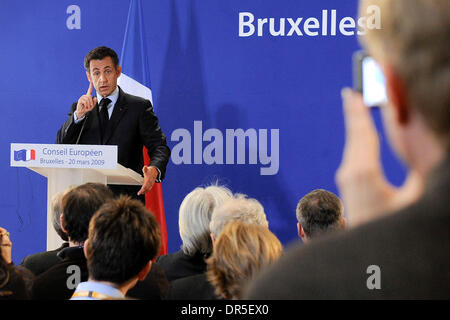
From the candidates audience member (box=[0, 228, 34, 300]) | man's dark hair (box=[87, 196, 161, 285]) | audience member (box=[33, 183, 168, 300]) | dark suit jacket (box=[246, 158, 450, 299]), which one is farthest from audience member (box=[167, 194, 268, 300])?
dark suit jacket (box=[246, 158, 450, 299])

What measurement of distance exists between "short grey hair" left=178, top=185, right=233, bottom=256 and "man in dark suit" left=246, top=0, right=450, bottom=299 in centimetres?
221

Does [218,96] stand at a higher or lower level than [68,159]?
higher

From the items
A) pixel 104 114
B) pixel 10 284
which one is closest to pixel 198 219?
pixel 10 284

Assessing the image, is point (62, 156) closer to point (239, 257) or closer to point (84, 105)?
point (84, 105)

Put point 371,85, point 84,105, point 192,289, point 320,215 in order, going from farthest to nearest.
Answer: point 84,105
point 320,215
point 192,289
point 371,85

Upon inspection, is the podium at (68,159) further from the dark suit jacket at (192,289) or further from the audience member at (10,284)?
the audience member at (10,284)

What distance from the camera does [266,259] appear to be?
1848mm

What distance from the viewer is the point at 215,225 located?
2586 millimetres

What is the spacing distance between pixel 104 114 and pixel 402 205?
4.00 meters

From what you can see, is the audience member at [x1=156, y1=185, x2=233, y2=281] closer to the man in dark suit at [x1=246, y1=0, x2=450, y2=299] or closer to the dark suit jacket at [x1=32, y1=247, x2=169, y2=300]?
the dark suit jacket at [x1=32, y1=247, x2=169, y2=300]

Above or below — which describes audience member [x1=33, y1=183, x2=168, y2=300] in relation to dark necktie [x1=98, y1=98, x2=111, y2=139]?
below

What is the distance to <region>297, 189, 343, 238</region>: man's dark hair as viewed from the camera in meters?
3.05

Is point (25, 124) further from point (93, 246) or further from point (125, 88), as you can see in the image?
point (93, 246)
